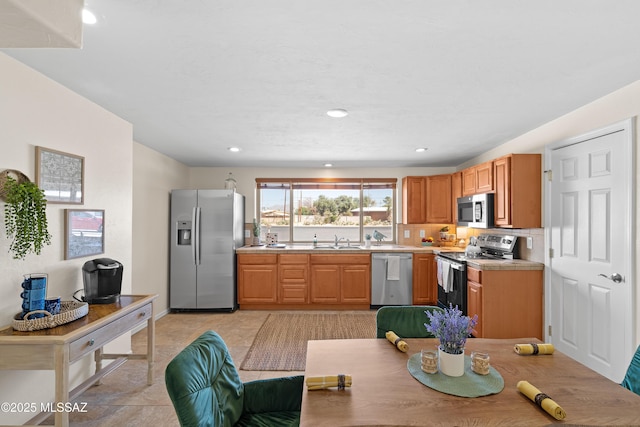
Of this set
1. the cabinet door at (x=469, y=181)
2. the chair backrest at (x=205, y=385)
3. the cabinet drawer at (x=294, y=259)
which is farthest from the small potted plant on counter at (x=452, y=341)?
the cabinet drawer at (x=294, y=259)

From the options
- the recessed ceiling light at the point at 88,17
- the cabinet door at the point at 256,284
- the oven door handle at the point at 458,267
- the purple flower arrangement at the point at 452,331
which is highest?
the recessed ceiling light at the point at 88,17

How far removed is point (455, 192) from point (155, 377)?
4402 mm

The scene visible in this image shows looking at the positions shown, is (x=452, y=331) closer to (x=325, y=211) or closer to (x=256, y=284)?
(x=256, y=284)

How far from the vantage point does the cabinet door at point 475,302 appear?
3.30 metres

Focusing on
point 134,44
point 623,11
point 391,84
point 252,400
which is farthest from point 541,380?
point 134,44

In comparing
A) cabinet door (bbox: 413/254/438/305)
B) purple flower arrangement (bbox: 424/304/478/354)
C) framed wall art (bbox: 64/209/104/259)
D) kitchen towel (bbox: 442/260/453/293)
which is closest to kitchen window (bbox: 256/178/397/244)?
cabinet door (bbox: 413/254/438/305)

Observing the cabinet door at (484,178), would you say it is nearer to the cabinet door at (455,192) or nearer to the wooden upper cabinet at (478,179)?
the wooden upper cabinet at (478,179)

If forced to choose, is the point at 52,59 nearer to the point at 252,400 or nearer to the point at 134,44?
the point at 134,44

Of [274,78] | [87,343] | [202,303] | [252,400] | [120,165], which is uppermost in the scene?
[274,78]

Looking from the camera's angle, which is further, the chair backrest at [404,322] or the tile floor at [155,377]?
the tile floor at [155,377]

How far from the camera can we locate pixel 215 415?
4.21ft

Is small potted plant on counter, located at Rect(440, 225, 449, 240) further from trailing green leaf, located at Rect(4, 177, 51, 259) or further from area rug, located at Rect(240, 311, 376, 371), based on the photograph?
trailing green leaf, located at Rect(4, 177, 51, 259)

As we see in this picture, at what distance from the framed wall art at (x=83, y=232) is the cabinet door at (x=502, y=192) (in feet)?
12.7

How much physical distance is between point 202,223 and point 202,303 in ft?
3.82
